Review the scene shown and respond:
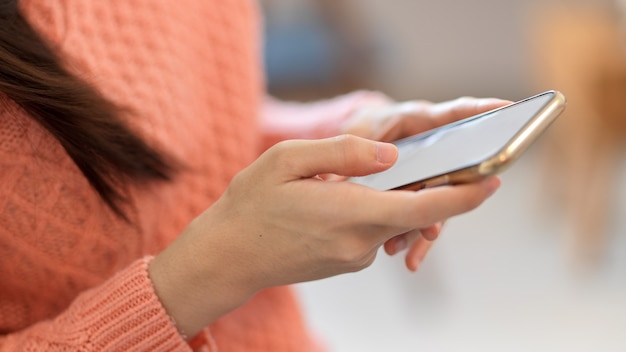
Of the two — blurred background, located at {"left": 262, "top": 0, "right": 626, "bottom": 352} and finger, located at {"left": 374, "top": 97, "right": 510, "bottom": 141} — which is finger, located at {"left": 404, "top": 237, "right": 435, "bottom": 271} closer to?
finger, located at {"left": 374, "top": 97, "right": 510, "bottom": 141}

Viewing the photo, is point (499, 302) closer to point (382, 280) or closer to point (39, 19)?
point (382, 280)

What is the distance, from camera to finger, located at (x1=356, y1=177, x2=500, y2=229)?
323mm

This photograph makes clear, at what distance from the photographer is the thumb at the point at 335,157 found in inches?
14.1

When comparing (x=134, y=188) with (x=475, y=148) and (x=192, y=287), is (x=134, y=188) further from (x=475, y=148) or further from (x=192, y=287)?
(x=475, y=148)

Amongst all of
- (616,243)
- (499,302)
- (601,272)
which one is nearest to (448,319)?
(499,302)

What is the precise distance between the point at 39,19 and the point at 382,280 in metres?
1.31

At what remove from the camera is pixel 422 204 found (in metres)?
0.32

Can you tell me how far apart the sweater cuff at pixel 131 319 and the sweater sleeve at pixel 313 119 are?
258mm

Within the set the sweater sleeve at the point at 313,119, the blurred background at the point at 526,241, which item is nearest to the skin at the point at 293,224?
the sweater sleeve at the point at 313,119

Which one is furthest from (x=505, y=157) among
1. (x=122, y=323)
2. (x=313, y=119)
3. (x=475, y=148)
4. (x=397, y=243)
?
(x=313, y=119)

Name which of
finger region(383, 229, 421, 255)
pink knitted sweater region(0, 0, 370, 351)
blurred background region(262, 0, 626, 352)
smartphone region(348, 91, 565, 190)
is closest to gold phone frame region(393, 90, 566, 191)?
smartphone region(348, 91, 565, 190)

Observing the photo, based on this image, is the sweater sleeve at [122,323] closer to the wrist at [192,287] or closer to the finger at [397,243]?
the wrist at [192,287]

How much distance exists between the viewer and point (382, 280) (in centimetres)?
170

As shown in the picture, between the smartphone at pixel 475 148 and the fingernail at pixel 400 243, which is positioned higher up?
the smartphone at pixel 475 148
